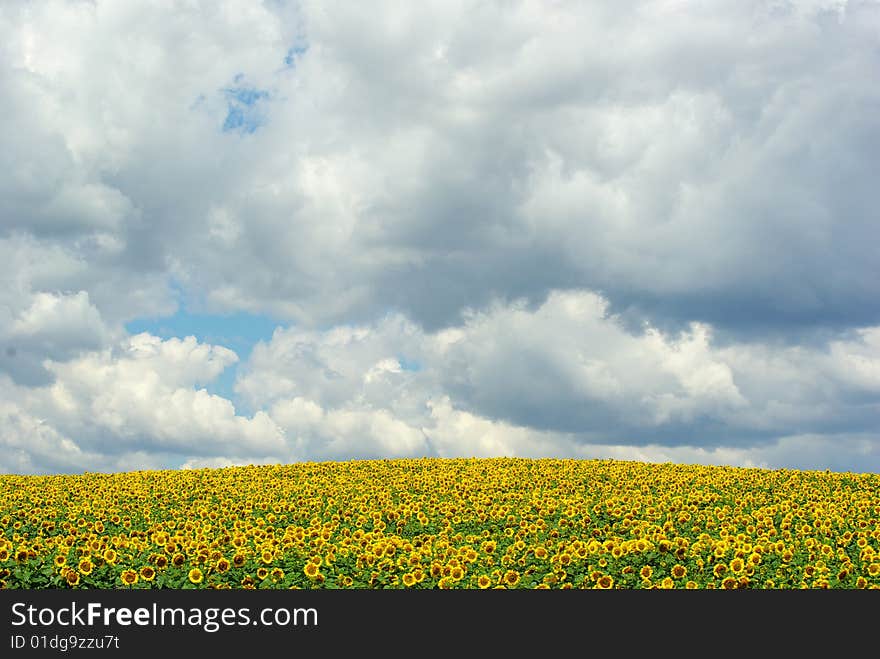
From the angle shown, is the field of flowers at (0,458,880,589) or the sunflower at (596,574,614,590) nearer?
the sunflower at (596,574,614,590)

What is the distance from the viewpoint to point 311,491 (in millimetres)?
24625

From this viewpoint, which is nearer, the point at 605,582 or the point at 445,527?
the point at 605,582

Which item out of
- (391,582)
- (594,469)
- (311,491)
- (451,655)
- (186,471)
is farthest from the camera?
(186,471)

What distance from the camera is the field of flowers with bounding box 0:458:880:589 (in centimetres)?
1490

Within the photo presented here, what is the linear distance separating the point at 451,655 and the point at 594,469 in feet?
57.7

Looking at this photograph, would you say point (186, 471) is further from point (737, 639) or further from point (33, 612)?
point (737, 639)

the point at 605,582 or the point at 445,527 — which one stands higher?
the point at 445,527

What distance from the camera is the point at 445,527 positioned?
19.7 metres

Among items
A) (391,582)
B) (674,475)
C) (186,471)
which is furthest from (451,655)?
(186,471)

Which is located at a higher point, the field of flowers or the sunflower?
the field of flowers

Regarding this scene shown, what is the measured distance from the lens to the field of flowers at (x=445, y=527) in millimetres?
14898

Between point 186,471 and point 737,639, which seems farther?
point 186,471

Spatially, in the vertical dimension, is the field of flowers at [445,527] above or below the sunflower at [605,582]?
above

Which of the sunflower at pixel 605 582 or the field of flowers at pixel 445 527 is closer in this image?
the sunflower at pixel 605 582
